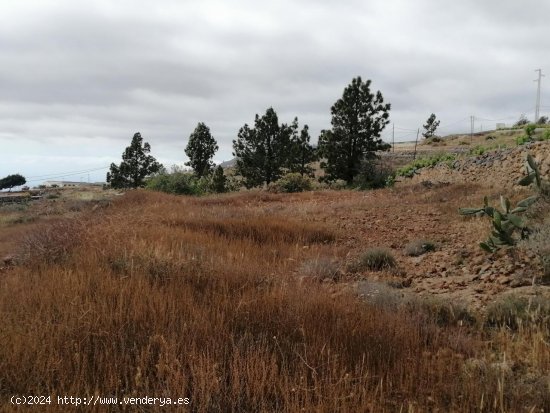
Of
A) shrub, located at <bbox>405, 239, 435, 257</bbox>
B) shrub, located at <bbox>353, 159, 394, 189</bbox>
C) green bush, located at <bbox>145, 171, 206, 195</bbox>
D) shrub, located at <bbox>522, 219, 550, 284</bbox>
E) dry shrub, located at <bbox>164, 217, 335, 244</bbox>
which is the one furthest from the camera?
green bush, located at <bbox>145, 171, 206, 195</bbox>

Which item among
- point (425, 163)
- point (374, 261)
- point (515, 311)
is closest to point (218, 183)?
point (425, 163)

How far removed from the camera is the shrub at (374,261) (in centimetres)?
729

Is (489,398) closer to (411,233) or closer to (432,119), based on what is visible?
(411,233)

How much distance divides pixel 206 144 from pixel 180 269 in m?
35.8

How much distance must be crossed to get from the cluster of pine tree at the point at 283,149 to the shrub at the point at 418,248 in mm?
21167

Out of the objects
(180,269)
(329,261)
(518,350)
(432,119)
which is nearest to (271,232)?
(329,261)

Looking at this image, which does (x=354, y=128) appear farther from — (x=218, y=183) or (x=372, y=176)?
(x=218, y=183)

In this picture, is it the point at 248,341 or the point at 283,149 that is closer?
the point at 248,341

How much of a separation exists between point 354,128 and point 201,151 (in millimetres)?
16078

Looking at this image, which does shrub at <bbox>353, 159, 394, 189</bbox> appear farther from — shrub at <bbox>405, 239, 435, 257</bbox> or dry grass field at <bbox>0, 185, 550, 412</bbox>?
dry grass field at <bbox>0, 185, 550, 412</bbox>

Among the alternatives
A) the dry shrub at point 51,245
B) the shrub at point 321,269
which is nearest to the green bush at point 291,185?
the dry shrub at point 51,245

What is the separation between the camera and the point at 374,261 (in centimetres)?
741

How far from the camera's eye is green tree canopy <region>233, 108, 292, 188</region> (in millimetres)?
34406

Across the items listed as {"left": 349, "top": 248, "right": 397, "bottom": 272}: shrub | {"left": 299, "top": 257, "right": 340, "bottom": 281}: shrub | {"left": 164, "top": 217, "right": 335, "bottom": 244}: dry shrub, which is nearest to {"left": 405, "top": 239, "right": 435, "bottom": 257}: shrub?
{"left": 349, "top": 248, "right": 397, "bottom": 272}: shrub
